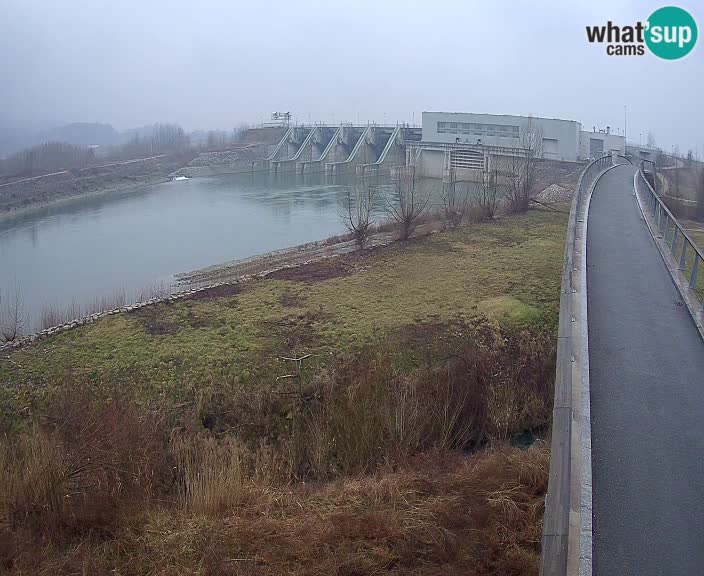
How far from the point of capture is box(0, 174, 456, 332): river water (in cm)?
1345

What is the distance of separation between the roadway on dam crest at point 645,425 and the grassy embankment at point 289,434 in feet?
1.92

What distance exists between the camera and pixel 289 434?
19.4 ft

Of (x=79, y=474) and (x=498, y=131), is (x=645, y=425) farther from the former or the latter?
(x=498, y=131)

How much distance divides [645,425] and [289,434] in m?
3.28

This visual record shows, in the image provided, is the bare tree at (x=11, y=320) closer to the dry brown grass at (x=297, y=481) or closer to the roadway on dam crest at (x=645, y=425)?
the dry brown grass at (x=297, y=481)

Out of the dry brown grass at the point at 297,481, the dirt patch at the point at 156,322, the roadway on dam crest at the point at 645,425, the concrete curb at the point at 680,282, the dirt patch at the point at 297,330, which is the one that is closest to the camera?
the roadway on dam crest at the point at 645,425

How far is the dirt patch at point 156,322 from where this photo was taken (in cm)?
852

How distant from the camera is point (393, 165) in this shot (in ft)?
137

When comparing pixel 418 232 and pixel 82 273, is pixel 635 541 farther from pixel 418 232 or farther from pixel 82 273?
pixel 82 273

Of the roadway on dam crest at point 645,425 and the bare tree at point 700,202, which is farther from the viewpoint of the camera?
the bare tree at point 700,202

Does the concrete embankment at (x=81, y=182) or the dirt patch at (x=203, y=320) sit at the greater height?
the concrete embankment at (x=81, y=182)

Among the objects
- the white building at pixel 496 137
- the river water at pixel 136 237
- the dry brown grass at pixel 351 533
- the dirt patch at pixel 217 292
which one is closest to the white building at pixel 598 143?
the white building at pixel 496 137

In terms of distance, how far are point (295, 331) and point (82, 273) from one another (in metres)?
8.88

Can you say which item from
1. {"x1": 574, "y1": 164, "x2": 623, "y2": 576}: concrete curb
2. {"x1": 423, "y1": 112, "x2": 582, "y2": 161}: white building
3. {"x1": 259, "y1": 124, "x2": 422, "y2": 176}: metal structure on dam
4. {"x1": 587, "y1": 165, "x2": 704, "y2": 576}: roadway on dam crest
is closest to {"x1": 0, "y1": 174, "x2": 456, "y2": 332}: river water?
{"x1": 423, "y1": 112, "x2": 582, "y2": 161}: white building
